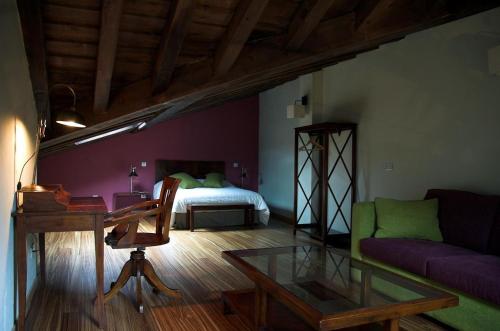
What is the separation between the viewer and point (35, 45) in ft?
7.81

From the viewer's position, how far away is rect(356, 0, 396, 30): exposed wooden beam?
3.09 metres

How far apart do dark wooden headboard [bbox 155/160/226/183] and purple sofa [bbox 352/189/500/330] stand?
15.9 feet

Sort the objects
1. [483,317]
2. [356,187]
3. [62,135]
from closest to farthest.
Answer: [483,317] < [62,135] < [356,187]

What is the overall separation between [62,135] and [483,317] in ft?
12.4

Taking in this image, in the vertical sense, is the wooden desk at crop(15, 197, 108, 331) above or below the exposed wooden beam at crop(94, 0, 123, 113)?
below

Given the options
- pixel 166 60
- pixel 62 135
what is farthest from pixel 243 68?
pixel 62 135

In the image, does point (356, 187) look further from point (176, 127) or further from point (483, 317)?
point (176, 127)

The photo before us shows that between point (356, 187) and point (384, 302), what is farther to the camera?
point (356, 187)

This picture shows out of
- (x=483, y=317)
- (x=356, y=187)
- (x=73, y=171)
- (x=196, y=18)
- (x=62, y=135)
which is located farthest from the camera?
(x=73, y=171)

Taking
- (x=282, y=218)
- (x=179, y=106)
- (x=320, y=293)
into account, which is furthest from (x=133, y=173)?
(x=320, y=293)

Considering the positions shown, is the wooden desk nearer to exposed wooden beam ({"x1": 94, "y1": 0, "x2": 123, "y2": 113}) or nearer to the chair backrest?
the chair backrest

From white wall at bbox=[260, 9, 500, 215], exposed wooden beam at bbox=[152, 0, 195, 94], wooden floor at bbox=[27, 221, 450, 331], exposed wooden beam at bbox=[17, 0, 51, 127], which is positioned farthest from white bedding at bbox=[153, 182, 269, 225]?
exposed wooden beam at bbox=[17, 0, 51, 127]

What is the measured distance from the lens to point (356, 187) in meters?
5.29

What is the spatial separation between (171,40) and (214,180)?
469 centimetres
